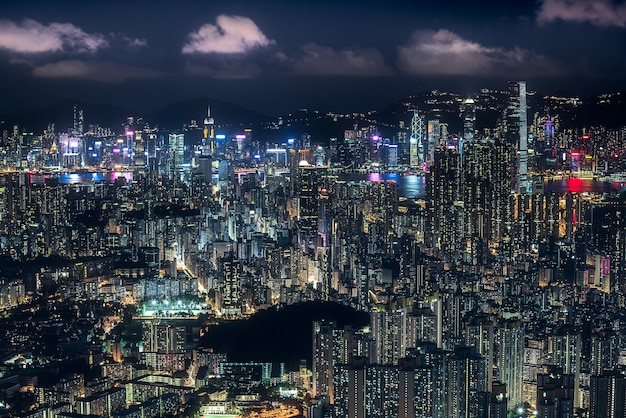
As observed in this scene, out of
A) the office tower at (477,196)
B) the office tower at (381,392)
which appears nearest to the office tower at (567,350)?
the office tower at (381,392)

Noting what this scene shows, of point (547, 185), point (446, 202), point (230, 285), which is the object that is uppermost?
point (547, 185)

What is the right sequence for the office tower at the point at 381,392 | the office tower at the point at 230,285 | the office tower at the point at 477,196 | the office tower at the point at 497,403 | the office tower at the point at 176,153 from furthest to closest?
the office tower at the point at 176,153, the office tower at the point at 477,196, the office tower at the point at 230,285, the office tower at the point at 497,403, the office tower at the point at 381,392

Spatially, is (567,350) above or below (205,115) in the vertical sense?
below

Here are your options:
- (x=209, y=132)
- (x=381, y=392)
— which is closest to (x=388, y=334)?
(x=381, y=392)

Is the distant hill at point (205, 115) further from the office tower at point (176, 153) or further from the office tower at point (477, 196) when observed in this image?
the office tower at point (477, 196)

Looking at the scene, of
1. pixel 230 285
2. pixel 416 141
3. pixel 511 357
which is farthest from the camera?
pixel 416 141

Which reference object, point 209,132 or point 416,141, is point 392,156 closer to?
point 416,141

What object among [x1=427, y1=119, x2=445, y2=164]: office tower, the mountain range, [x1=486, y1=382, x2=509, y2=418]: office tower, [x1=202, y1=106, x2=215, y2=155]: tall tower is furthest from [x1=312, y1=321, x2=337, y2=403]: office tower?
[x1=202, y1=106, x2=215, y2=155]: tall tower
